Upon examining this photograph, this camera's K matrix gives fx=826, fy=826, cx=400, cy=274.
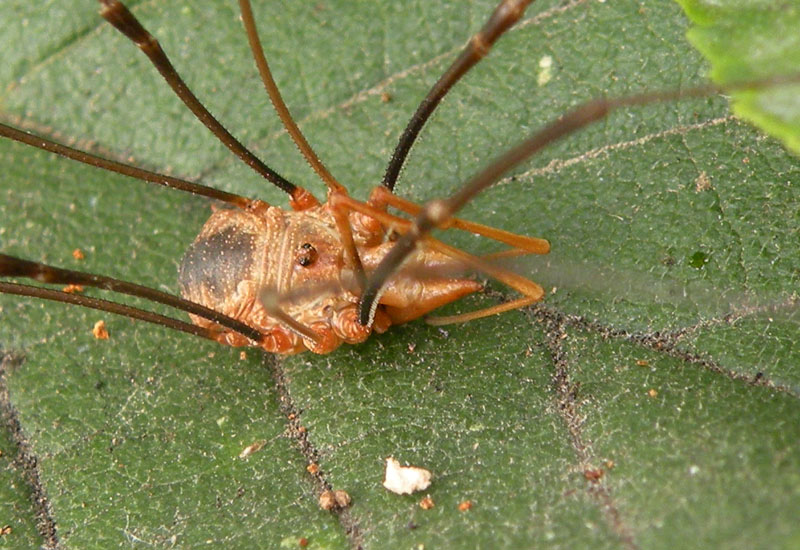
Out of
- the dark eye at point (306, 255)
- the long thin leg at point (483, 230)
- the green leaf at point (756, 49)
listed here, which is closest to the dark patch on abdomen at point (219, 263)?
the dark eye at point (306, 255)

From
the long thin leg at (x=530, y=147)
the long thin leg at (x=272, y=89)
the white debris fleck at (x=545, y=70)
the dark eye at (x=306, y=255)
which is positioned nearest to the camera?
the long thin leg at (x=530, y=147)

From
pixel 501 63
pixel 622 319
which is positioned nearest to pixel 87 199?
pixel 501 63

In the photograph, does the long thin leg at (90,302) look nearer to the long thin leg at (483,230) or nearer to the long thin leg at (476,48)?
the long thin leg at (483,230)

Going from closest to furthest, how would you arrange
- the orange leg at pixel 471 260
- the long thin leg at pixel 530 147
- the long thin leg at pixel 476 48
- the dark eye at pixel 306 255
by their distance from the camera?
1. the long thin leg at pixel 530 147
2. the long thin leg at pixel 476 48
3. the orange leg at pixel 471 260
4. the dark eye at pixel 306 255

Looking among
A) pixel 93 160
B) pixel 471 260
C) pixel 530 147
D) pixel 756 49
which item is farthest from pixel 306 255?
pixel 756 49

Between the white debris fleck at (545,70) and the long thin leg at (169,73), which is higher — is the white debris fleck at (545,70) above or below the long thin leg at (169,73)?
above

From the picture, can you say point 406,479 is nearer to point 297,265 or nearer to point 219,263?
point 297,265

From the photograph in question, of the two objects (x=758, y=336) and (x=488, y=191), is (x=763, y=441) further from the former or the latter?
(x=488, y=191)

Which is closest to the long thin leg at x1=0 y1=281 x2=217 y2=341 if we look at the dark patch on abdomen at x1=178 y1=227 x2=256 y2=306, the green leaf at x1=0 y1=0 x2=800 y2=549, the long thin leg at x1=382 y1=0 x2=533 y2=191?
the dark patch on abdomen at x1=178 y1=227 x2=256 y2=306
